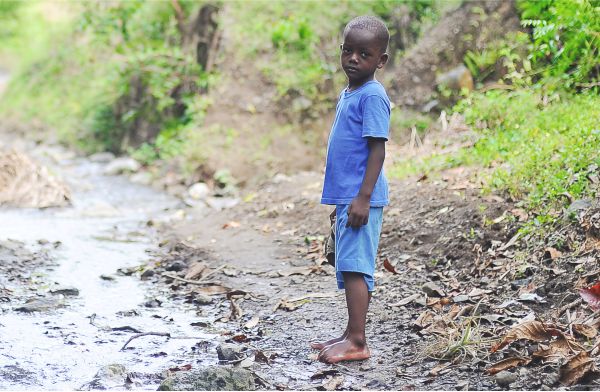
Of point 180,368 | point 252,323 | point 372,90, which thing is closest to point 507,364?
point 372,90

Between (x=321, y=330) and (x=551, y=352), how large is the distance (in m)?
1.33

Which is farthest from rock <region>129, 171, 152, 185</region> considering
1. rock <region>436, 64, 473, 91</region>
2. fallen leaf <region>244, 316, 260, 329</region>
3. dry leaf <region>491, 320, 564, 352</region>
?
dry leaf <region>491, 320, 564, 352</region>

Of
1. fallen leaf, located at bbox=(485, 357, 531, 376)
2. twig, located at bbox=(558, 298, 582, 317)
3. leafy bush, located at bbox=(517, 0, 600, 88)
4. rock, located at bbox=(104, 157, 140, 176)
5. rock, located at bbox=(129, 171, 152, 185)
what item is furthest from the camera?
rock, located at bbox=(104, 157, 140, 176)

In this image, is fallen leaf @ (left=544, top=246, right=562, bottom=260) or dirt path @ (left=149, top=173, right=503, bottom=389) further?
fallen leaf @ (left=544, top=246, right=562, bottom=260)

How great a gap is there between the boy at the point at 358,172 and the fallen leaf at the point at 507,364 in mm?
633

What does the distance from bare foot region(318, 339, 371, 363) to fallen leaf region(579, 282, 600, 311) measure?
105cm

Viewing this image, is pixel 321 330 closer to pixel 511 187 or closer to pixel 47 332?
pixel 47 332

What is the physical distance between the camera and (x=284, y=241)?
20.5ft

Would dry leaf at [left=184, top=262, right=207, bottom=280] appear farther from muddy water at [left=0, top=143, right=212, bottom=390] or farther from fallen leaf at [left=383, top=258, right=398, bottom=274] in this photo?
fallen leaf at [left=383, top=258, right=398, bottom=274]

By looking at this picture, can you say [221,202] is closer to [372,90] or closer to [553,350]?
[372,90]

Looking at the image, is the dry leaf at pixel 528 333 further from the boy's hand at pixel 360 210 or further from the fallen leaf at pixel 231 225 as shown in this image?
the fallen leaf at pixel 231 225

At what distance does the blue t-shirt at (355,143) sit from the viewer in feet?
11.0

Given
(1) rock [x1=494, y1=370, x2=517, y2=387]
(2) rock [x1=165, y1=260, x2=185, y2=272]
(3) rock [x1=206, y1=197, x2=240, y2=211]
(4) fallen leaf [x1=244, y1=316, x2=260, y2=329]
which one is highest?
(1) rock [x1=494, y1=370, x2=517, y2=387]

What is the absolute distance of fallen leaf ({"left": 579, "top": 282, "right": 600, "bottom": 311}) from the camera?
3.35m
